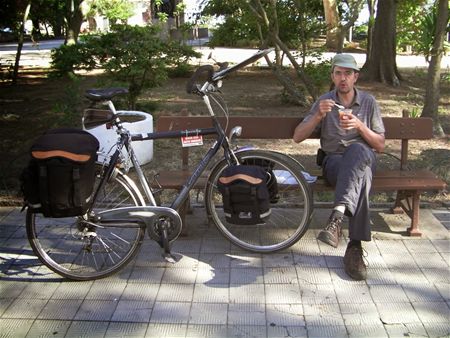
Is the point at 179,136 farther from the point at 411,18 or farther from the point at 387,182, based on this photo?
the point at 411,18

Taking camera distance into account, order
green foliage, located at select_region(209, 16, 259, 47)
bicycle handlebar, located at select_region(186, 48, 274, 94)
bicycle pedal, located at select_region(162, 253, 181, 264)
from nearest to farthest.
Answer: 1. bicycle handlebar, located at select_region(186, 48, 274, 94)
2. bicycle pedal, located at select_region(162, 253, 181, 264)
3. green foliage, located at select_region(209, 16, 259, 47)

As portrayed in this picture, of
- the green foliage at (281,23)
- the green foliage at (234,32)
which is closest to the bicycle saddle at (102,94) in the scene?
the green foliage at (281,23)

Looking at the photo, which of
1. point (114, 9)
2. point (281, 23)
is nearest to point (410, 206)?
point (281, 23)

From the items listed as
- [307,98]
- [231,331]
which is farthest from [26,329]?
[307,98]

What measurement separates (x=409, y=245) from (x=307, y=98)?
5.86m

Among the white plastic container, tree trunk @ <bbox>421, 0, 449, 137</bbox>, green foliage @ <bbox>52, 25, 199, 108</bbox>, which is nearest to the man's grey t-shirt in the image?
the white plastic container

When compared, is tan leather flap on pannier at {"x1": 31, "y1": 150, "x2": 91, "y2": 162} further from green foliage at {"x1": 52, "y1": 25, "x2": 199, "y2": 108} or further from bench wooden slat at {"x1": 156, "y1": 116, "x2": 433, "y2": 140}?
green foliage at {"x1": 52, "y1": 25, "x2": 199, "y2": 108}

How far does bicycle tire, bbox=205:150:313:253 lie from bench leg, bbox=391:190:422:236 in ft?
2.84

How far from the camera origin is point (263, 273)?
386 cm

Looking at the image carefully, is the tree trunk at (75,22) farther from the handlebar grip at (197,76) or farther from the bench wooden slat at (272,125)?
the handlebar grip at (197,76)

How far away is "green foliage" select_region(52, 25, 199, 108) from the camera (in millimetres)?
7484

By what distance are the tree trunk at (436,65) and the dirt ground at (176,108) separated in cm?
40

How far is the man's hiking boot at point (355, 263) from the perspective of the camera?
148 inches

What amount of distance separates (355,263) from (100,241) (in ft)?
5.74
